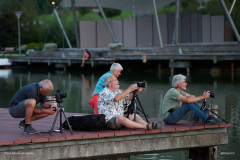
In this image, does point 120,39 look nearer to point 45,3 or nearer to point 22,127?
point 45,3

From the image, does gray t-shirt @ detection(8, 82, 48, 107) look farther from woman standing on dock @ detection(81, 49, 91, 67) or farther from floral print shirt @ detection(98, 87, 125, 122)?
woman standing on dock @ detection(81, 49, 91, 67)

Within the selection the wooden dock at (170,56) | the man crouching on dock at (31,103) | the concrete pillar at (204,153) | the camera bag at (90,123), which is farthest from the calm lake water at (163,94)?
the man crouching on dock at (31,103)

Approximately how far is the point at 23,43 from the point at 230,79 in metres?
36.1

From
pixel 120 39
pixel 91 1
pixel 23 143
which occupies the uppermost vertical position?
pixel 91 1

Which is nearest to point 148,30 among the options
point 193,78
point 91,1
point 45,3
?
point 91,1

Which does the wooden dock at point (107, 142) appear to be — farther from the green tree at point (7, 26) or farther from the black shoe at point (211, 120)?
the green tree at point (7, 26)

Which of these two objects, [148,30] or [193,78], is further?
[148,30]

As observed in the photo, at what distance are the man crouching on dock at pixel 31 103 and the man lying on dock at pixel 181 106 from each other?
6.09ft

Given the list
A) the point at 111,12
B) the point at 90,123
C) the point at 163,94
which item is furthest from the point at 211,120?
the point at 111,12

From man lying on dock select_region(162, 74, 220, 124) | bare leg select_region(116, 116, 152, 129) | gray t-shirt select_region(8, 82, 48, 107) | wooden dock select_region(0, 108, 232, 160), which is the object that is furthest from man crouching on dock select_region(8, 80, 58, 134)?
man lying on dock select_region(162, 74, 220, 124)

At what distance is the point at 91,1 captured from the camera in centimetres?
4622

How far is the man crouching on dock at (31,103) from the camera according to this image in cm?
735

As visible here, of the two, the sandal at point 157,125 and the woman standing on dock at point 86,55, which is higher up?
the woman standing on dock at point 86,55

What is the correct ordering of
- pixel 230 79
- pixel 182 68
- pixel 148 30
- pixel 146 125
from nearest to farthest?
pixel 146 125
pixel 230 79
pixel 182 68
pixel 148 30
